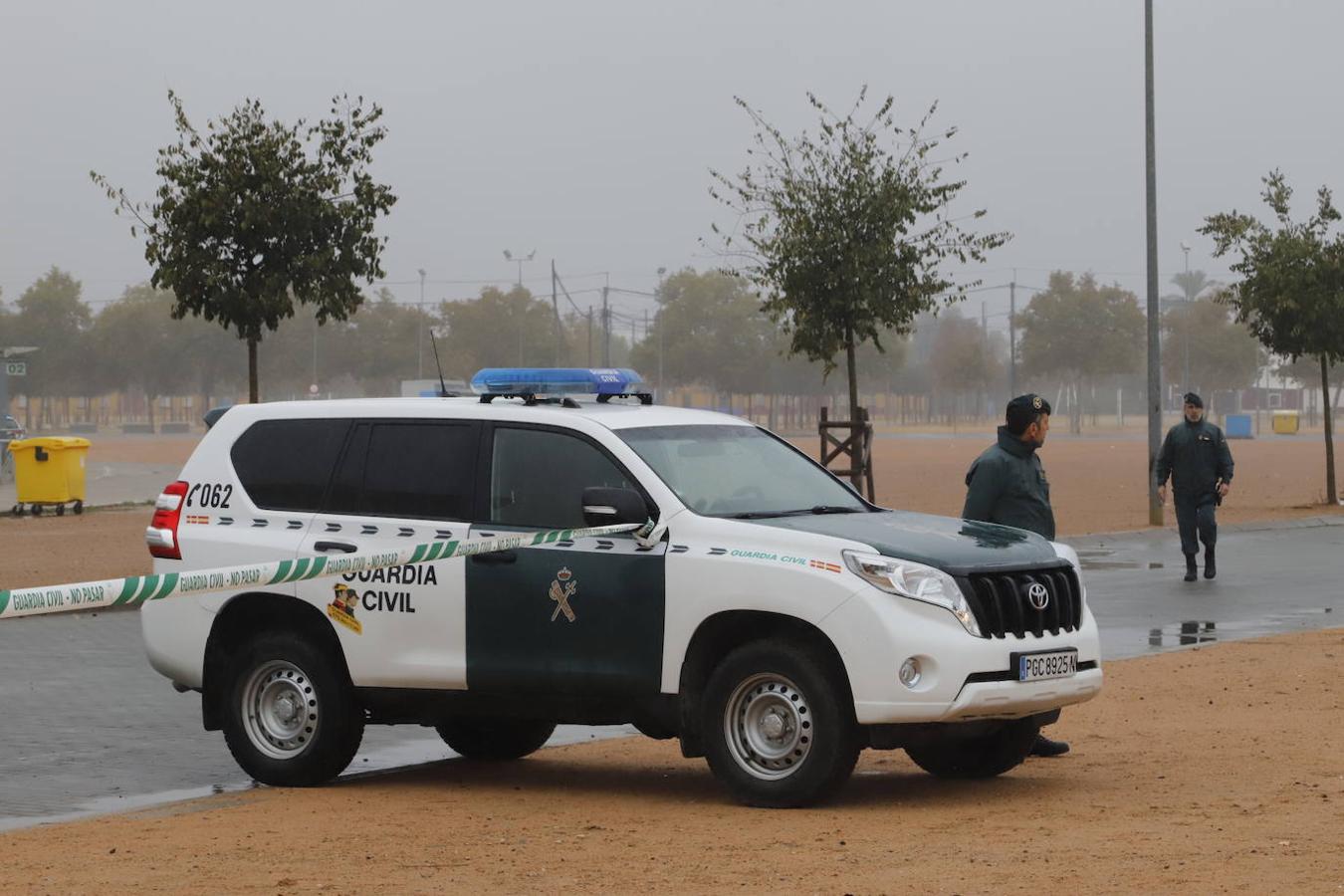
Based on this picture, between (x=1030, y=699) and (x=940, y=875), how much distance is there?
5.98ft

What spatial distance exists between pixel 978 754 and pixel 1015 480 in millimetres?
1642

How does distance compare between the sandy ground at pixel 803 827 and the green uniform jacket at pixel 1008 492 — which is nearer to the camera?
the sandy ground at pixel 803 827

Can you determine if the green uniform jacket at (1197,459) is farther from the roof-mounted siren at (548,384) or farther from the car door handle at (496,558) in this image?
the car door handle at (496,558)

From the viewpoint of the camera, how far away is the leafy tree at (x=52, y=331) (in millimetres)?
124688

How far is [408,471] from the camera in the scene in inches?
378

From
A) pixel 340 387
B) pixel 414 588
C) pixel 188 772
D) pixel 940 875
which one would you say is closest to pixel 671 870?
pixel 940 875

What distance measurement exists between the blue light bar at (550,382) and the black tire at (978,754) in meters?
2.18

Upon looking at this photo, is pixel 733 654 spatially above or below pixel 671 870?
above

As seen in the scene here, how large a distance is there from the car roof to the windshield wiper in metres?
0.66

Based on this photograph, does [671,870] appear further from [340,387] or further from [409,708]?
[340,387]

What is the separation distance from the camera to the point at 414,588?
9.33 meters

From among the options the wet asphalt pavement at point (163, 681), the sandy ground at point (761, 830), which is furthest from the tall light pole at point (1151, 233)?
the sandy ground at point (761, 830)

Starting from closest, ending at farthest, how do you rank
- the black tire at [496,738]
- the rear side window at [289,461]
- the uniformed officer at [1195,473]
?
1. the rear side window at [289,461]
2. the black tire at [496,738]
3. the uniformed officer at [1195,473]

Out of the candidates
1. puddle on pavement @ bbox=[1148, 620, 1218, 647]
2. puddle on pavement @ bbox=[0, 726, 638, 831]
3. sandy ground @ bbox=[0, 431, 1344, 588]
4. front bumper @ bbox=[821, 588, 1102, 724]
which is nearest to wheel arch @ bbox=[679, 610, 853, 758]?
front bumper @ bbox=[821, 588, 1102, 724]
